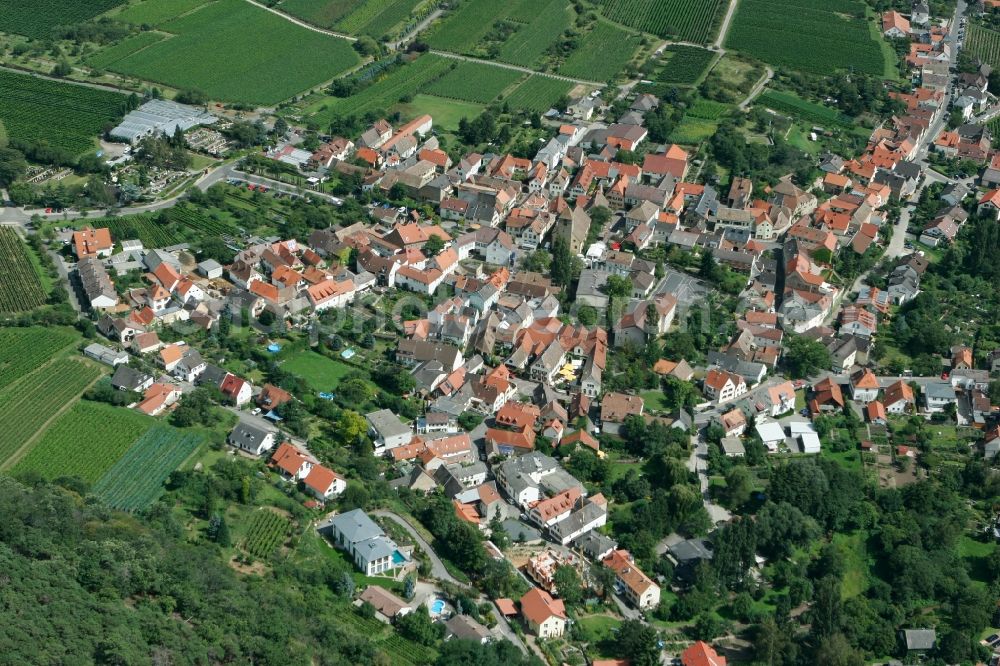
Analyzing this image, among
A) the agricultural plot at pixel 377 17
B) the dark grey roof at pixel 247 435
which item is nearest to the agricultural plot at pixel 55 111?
the agricultural plot at pixel 377 17

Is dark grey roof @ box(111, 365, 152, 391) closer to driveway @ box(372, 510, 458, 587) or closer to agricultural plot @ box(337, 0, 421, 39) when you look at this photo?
driveway @ box(372, 510, 458, 587)

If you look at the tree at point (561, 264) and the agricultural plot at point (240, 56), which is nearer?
the tree at point (561, 264)

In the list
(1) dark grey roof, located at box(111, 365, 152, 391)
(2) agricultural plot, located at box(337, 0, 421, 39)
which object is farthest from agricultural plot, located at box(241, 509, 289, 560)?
(2) agricultural plot, located at box(337, 0, 421, 39)

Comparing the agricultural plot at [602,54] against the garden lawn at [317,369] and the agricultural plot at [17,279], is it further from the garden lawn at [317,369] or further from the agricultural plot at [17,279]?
the agricultural plot at [17,279]

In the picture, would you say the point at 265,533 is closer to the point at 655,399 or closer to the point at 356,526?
the point at 356,526

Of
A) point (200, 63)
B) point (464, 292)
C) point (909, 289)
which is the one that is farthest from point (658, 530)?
point (200, 63)

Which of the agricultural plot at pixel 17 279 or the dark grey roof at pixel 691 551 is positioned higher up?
the agricultural plot at pixel 17 279
